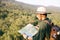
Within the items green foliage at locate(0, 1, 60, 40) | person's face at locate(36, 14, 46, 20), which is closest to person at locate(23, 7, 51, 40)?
person's face at locate(36, 14, 46, 20)

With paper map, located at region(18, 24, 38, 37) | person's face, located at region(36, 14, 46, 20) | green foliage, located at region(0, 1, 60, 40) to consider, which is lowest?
green foliage, located at region(0, 1, 60, 40)

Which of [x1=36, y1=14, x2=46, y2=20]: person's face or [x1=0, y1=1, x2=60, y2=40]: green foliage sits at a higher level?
[x1=36, y1=14, x2=46, y2=20]: person's face

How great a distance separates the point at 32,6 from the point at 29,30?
83.2m

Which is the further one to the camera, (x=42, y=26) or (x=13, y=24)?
(x=13, y=24)

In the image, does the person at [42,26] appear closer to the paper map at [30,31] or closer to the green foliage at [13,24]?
the paper map at [30,31]

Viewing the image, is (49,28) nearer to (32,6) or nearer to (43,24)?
(43,24)

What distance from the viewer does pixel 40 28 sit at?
2451mm

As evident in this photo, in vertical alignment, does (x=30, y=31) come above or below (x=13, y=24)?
above

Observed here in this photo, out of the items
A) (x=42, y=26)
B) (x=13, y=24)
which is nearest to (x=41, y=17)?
(x=42, y=26)

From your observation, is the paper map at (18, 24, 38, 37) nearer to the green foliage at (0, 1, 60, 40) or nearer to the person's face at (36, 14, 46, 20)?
the person's face at (36, 14, 46, 20)

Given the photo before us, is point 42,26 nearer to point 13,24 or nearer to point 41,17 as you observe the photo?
point 41,17

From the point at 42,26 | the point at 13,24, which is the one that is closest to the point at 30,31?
the point at 42,26

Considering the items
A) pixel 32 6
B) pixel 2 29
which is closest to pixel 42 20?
pixel 2 29

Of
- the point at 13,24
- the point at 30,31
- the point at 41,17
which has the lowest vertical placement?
the point at 13,24
